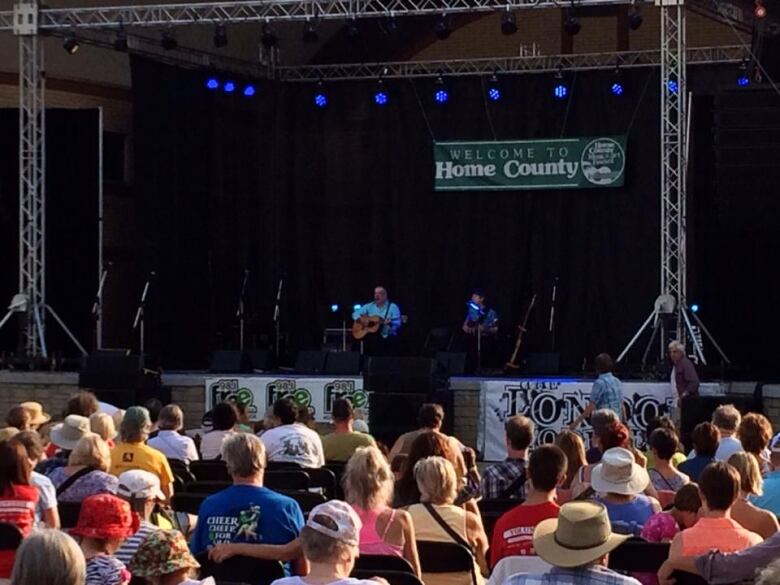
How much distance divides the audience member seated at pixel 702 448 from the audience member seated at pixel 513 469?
0.93m

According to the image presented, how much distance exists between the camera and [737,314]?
68.6 ft

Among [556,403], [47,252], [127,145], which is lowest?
[556,403]

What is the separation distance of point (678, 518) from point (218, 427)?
4162 millimetres

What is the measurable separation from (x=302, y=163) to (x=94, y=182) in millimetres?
3628

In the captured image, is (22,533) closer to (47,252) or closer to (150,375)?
(150,375)

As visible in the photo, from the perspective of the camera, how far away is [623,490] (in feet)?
23.0

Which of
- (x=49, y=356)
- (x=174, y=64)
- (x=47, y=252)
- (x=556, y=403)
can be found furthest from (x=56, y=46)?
(x=556, y=403)

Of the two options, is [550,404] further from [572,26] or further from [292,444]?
[292,444]

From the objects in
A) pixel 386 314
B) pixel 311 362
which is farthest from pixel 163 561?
pixel 386 314

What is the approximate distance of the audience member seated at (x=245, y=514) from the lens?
20.9 ft

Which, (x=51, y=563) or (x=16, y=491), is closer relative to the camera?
(x=51, y=563)

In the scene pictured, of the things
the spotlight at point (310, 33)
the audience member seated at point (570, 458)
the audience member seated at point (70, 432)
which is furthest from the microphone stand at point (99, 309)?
the audience member seated at point (570, 458)

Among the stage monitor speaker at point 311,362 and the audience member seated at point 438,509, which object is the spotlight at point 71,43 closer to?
the stage monitor speaker at point 311,362

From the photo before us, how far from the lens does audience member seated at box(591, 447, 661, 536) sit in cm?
695
